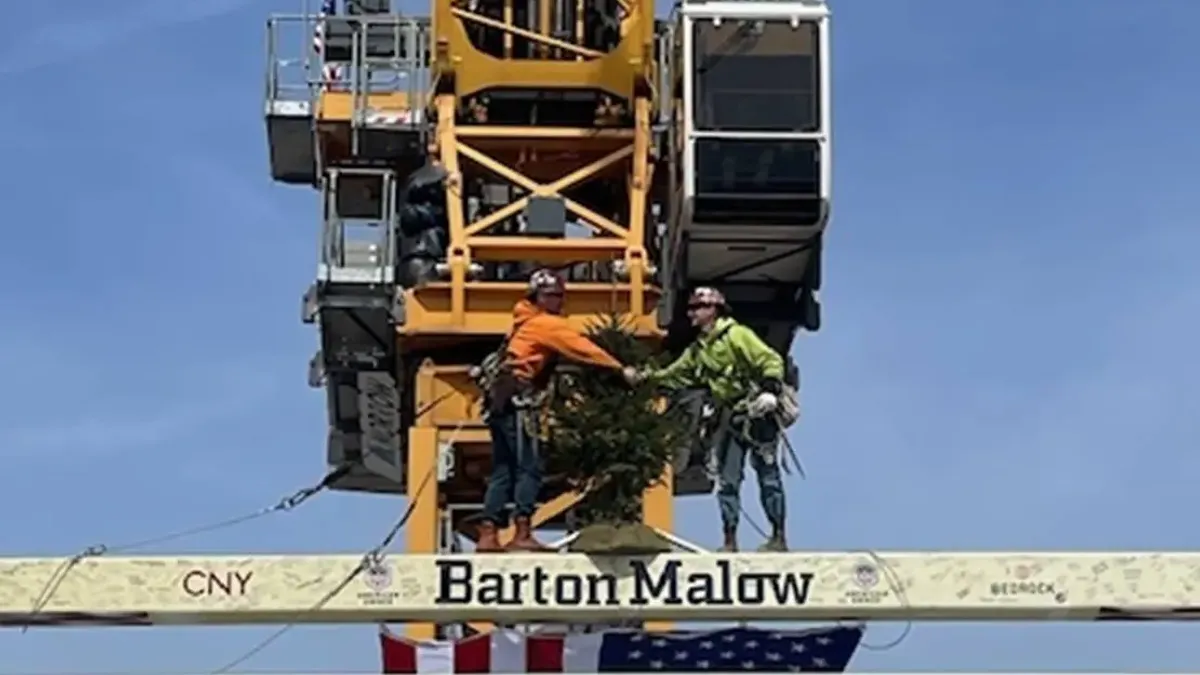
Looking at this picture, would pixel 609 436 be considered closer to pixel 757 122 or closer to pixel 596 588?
pixel 596 588

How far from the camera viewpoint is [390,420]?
29078mm

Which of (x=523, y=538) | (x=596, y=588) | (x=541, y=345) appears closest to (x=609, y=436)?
(x=541, y=345)

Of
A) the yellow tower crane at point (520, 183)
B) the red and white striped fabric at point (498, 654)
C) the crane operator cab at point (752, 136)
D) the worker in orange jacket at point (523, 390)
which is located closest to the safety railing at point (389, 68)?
the yellow tower crane at point (520, 183)

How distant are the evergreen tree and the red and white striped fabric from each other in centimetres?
121

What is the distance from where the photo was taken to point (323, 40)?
28.8m

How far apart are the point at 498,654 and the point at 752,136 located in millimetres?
10616

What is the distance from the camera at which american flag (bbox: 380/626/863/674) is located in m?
14.0

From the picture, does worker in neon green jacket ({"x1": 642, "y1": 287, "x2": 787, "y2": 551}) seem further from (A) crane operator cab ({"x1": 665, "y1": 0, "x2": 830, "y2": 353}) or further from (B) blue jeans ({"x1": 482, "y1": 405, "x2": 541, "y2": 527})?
(A) crane operator cab ({"x1": 665, "y1": 0, "x2": 830, "y2": 353})

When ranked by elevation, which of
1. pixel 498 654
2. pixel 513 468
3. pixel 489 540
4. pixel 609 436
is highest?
pixel 609 436

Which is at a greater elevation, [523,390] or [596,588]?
[523,390]

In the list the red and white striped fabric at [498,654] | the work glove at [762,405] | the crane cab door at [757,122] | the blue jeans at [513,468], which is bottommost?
the red and white striped fabric at [498,654]

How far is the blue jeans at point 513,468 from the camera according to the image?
50.1 feet

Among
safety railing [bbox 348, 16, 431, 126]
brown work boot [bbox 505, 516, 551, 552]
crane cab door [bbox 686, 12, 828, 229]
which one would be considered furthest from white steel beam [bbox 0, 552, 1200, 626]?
safety railing [bbox 348, 16, 431, 126]

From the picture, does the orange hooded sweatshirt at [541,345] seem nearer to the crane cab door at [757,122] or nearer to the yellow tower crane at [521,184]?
the yellow tower crane at [521,184]
